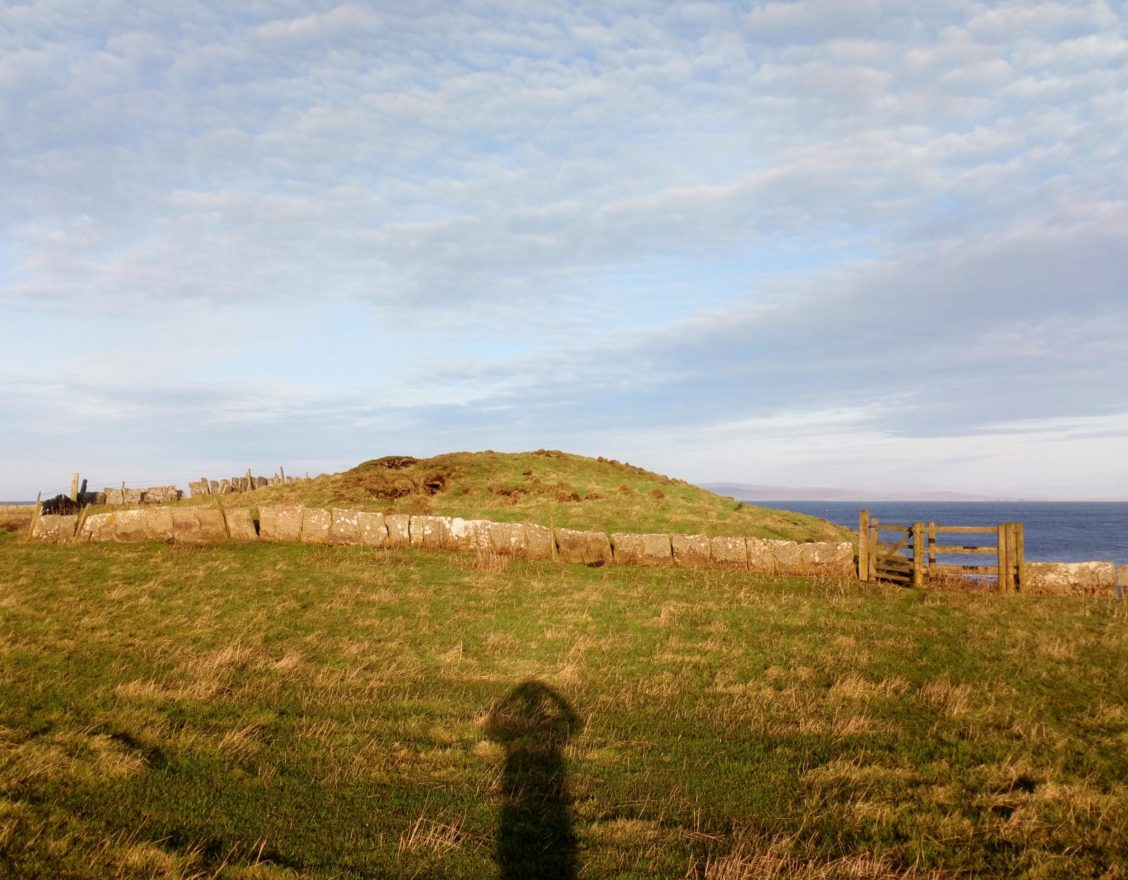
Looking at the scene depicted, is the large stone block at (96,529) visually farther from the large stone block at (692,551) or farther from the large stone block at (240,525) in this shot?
the large stone block at (692,551)

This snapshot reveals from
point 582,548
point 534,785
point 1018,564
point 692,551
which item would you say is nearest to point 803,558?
point 692,551

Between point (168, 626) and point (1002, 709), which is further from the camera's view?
point (168, 626)

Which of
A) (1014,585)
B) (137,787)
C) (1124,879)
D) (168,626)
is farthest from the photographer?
(1014,585)

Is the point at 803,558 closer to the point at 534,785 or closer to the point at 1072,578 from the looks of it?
the point at 1072,578

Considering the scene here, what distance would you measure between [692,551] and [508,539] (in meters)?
6.02

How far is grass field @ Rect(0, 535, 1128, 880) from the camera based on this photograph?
5.86 meters

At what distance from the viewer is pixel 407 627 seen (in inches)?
557

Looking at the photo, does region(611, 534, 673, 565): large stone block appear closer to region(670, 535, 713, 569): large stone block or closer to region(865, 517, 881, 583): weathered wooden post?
region(670, 535, 713, 569): large stone block

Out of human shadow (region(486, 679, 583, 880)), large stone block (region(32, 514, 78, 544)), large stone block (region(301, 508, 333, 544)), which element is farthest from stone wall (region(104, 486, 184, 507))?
human shadow (region(486, 679, 583, 880))

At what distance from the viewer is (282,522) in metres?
23.9

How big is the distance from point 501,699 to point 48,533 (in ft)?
69.0

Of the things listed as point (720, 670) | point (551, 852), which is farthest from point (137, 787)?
point (720, 670)

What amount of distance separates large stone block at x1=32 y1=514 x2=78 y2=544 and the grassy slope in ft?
32.1

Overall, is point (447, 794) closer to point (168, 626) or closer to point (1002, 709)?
point (1002, 709)
